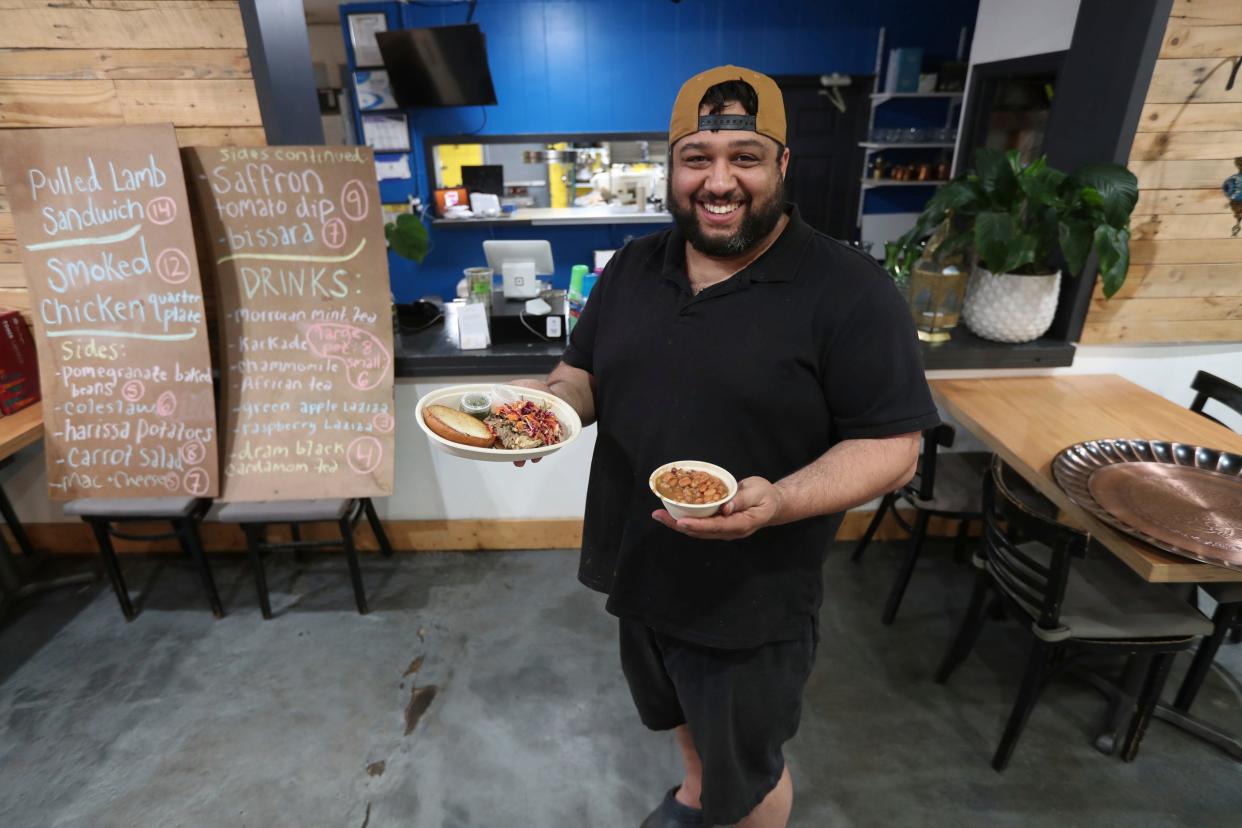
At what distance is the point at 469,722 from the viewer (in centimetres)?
208

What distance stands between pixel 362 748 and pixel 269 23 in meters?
2.31

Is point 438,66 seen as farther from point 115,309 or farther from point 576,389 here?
point 576,389

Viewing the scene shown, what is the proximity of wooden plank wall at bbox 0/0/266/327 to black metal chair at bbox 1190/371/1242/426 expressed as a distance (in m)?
3.33

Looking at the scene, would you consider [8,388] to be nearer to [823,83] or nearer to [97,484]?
[97,484]

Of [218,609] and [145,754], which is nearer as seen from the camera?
[145,754]

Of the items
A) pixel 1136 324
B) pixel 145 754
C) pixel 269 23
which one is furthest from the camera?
pixel 1136 324

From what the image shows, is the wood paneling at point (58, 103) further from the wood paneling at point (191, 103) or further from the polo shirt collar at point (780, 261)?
the polo shirt collar at point (780, 261)

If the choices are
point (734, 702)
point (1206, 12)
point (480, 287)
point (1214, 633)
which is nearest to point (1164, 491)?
point (1214, 633)

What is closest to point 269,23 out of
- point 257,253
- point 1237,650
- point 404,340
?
point 257,253

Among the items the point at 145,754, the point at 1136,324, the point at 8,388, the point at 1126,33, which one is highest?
the point at 1126,33

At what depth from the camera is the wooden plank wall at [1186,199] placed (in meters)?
2.13

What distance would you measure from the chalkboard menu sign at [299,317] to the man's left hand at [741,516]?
60.5 inches

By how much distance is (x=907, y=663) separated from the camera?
2.27 m

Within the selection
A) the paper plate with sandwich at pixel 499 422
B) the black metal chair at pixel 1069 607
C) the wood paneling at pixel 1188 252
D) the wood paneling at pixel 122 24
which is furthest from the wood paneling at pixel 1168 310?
the wood paneling at pixel 122 24
